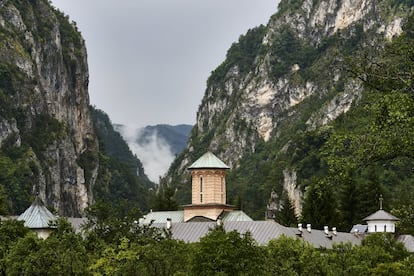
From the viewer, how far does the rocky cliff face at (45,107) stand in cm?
14575

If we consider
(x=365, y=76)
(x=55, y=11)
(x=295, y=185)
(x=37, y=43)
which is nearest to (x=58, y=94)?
(x=37, y=43)

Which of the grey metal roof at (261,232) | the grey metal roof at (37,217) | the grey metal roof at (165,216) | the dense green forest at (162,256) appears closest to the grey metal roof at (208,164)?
the grey metal roof at (165,216)

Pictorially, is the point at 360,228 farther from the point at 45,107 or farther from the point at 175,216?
the point at 45,107

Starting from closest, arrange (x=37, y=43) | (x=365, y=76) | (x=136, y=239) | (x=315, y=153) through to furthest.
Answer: (x=365, y=76)
(x=136, y=239)
(x=315, y=153)
(x=37, y=43)

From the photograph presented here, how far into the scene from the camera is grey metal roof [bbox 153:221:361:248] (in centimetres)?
7812

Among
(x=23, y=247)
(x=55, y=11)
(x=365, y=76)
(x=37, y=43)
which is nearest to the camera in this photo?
(x=365, y=76)

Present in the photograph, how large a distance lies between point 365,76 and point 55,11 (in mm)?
163997

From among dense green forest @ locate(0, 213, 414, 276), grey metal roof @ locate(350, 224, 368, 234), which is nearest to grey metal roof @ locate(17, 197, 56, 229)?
dense green forest @ locate(0, 213, 414, 276)

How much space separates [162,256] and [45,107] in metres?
117

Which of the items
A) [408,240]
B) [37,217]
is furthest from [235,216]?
[37,217]

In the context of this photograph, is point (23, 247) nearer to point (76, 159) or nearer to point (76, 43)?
point (76, 159)

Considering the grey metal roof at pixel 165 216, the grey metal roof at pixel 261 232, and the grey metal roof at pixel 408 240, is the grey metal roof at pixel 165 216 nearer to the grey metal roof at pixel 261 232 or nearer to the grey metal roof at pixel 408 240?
the grey metal roof at pixel 261 232

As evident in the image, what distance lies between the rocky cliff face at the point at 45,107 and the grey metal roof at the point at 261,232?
50.4m

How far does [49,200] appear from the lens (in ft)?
489
